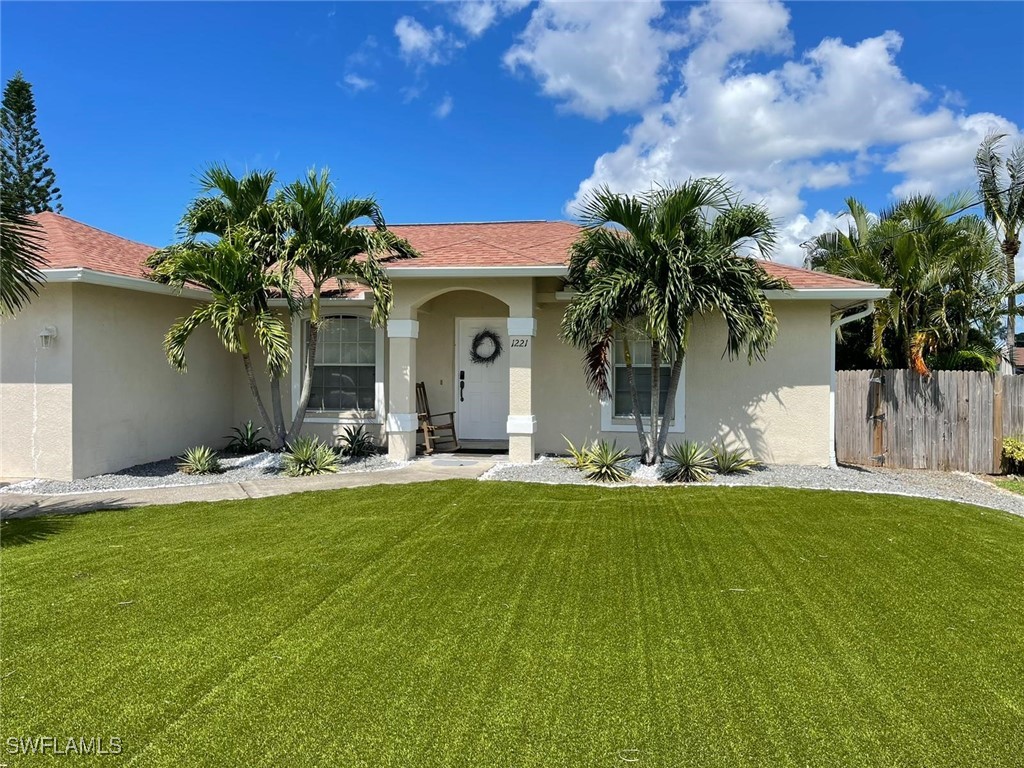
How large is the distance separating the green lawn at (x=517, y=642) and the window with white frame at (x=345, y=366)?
5566 mm

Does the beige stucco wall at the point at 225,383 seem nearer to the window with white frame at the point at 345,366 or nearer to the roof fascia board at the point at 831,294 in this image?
the window with white frame at the point at 345,366

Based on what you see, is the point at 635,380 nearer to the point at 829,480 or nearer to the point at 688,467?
the point at 688,467

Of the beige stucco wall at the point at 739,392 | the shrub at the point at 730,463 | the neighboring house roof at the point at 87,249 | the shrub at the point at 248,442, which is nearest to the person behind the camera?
the neighboring house roof at the point at 87,249

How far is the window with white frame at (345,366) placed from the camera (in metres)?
12.2

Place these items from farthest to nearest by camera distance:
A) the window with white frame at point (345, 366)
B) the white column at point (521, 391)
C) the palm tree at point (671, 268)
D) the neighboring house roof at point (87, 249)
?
the window with white frame at point (345, 366) → the white column at point (521, 391) → the neighboring house roof at point (87, 249) → the palm tree at point (671, 268)

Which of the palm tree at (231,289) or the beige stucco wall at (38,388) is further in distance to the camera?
the palm tree at (231,289)

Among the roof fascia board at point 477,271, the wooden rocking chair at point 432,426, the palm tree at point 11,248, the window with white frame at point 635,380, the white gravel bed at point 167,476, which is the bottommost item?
the white gravel bed at point 167,476

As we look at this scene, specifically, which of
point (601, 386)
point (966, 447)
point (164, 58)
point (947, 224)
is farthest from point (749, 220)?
point (164, 58)

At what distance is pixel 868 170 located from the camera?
18.0 metres

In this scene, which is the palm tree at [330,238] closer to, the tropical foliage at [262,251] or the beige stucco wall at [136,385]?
the tropical foliage at [262,251]

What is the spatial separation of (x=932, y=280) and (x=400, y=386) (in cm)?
1187

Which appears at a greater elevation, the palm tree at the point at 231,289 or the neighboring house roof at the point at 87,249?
the neighboring house roof at the point at 87,249

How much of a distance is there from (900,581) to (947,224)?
43.7ft

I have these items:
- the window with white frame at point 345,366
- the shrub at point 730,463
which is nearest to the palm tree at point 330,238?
the window with white frame at point 345,366
